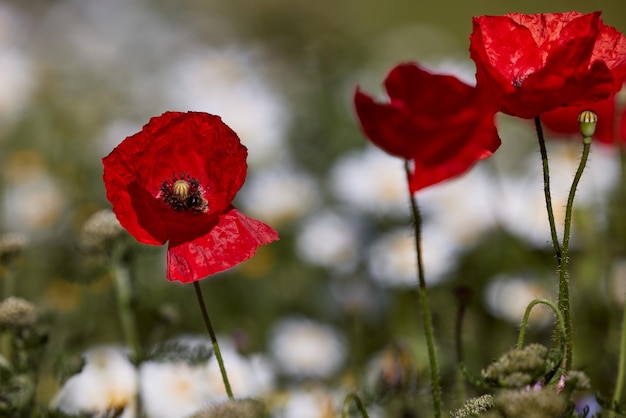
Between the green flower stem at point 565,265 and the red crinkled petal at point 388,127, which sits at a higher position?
the red crinkled petal at point 388,127

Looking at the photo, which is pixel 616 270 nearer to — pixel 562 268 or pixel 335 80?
pixel 562 268

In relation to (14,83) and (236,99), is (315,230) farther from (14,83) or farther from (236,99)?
(14,83)

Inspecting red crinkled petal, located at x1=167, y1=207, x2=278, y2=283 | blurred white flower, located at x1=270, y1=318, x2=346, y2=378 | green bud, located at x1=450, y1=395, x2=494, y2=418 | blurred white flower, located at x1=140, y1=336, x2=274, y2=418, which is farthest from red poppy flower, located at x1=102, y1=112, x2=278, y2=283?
blurred white flower, located at x1=270, y1=318, x2=346, y2=378

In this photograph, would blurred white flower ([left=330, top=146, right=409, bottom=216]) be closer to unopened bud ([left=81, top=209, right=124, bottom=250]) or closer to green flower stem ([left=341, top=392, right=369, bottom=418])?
unopened bud ([left=81, top=209, right=124, bottom=250])

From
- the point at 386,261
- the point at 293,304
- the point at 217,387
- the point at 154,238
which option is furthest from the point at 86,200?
the point at 154,238

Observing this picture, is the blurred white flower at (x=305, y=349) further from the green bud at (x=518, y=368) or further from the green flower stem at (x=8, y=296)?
the green bud at (x=518, y=368)

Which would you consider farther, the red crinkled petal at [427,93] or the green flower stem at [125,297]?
the green flower stem at [125,297]

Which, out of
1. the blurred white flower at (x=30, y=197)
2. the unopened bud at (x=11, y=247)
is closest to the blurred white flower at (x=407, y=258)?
the blurred white flower at (x=30, y=197)
